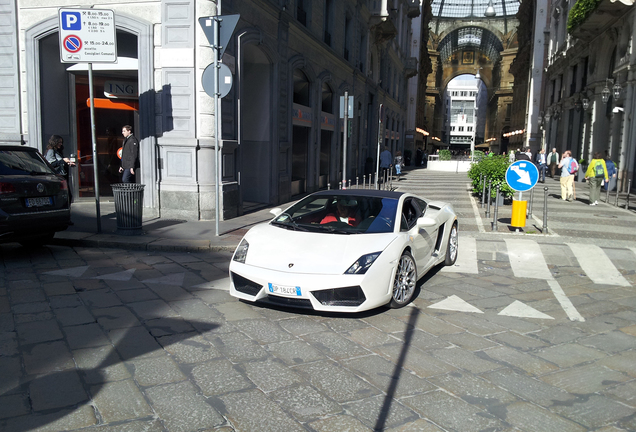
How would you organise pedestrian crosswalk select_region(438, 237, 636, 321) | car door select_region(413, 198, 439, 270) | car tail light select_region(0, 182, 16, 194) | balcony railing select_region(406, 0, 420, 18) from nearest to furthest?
pedestrian crosswalk select_region(438, 237, 636, 321) → car door select_region(413, 198, 439, 270) → car tail light select_region(0, 182, 16, 194) → balcony railing select_region(406, 0, 420, 18)

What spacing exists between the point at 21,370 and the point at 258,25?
1108 centimetres

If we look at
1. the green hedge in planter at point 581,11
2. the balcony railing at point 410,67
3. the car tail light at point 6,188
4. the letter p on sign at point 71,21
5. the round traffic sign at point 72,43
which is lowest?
the car tail light at point 6,188

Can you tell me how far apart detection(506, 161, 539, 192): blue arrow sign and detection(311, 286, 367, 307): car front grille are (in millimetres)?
6471

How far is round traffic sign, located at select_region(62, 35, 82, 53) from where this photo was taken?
903 centimetres

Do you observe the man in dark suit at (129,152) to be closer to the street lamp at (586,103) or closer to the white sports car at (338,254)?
the white sports car at (338,254)

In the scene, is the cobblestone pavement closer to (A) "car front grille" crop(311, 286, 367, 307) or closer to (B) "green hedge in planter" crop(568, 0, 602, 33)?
(A) "car front grille" crop(311, 286, 367, 307)

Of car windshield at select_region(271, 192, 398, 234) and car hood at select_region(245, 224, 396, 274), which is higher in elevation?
car windshield at select_region(271, 192, 398, 234)

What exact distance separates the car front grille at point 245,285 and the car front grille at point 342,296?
648 millimetres

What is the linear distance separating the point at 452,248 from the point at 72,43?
725 cm

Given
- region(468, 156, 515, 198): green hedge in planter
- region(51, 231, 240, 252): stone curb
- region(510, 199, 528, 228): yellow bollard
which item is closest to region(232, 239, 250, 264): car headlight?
region(51, 231, 240, 252): stone curb

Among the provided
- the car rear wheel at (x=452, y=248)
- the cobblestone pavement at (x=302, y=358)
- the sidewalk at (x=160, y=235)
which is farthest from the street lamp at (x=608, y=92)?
the cobblestone pavement at (x=302, y=358)

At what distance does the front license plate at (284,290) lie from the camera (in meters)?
5.07

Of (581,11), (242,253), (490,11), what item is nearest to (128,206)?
(242,253)

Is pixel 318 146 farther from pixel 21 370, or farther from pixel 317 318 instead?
pixel 21 370
